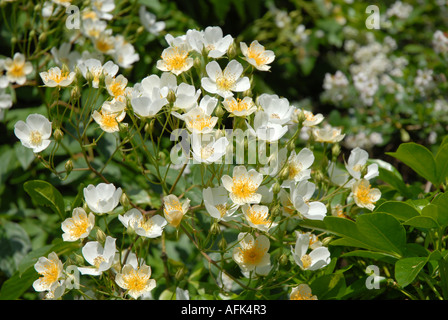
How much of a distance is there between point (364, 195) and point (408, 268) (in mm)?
194

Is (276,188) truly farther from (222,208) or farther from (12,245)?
(12,245)

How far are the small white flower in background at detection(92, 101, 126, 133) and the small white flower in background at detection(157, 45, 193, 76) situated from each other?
5.3 inches

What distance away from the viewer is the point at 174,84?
3.24 feet

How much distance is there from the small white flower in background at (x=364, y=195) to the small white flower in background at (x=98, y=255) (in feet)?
1.75

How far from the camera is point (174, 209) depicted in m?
0.93

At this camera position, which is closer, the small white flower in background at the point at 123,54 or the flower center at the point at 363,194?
the flower center at the point at 363,194

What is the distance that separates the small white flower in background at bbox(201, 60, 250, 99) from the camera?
99 centimetres

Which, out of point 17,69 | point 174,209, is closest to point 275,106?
point 174,209

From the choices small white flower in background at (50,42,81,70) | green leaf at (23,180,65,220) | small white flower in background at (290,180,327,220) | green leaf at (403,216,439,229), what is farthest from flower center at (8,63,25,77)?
green leaf at (403,216,439,229)

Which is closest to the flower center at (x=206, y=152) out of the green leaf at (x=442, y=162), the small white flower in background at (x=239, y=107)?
the small white flower in background at (x=239, y=107)

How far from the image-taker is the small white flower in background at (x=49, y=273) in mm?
926

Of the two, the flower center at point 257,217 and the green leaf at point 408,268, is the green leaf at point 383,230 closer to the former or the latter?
the green leaf at point 408,268

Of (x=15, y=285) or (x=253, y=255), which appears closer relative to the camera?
(x=253, y=255)

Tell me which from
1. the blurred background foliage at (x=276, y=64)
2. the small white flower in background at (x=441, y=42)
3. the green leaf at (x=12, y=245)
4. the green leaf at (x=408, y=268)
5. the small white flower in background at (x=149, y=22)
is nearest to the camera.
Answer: the green leaf at (x=408, y=268)
